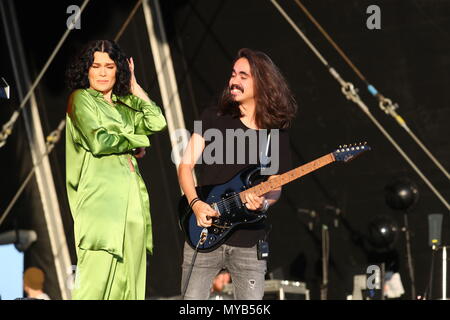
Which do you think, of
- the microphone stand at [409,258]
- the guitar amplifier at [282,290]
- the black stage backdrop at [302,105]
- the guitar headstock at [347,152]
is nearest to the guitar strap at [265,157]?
the guitar headstock at [347,152]

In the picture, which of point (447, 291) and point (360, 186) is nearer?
point (447, 291)

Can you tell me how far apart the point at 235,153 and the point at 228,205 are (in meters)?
0.28

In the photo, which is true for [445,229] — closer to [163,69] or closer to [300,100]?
[300,100]

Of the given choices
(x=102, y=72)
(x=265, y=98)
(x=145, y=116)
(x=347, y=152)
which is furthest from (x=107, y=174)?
(x=347, y=152)

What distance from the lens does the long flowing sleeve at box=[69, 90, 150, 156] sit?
4.84m

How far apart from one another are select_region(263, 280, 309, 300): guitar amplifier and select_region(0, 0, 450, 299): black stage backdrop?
34 cm

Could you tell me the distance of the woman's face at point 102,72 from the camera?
5023mm

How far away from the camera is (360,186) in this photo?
9.90 metres

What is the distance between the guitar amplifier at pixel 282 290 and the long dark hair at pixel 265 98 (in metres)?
4.28

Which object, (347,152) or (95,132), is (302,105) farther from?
(95,132)

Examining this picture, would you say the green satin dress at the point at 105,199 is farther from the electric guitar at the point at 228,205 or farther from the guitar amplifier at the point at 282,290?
the guitar amplifier at the point at 282,290
